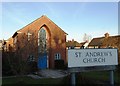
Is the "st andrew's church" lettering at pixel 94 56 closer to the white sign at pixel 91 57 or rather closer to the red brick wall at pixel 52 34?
the white sign at pixel 91 57

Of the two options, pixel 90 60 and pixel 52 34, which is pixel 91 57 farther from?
pixel 52 34

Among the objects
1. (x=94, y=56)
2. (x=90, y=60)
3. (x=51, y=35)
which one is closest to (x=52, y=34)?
(x=51, y=35)

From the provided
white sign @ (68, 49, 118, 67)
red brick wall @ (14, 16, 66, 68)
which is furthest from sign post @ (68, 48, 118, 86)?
red brick wall @ (14, 16, 66, 68)

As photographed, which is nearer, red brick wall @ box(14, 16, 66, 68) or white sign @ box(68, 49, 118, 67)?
white sign @ box(68, 49, 118, 67)

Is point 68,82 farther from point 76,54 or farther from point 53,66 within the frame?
point 53,66

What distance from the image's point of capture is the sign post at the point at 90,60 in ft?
43.2

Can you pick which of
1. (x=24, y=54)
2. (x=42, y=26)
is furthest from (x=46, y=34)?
(x=24, y=54)

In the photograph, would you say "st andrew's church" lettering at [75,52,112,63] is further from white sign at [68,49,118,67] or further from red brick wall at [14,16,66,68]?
red brick wall at [14,16,66,68]

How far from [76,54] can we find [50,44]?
2562 cm

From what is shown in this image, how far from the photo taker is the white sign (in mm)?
13195

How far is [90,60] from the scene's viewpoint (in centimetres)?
1376

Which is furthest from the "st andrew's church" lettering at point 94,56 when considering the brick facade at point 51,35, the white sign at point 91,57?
the brick facade at point 51,35

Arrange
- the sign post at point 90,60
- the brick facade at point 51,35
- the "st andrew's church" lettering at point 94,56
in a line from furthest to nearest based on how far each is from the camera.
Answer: the brick facade at point 51,35
the "st andrew's church" lettering at point 94,56
the sign post at point 90,60

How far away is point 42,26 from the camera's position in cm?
3875
